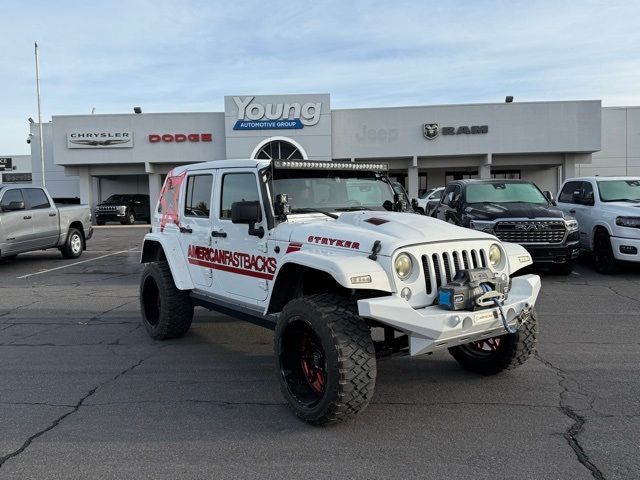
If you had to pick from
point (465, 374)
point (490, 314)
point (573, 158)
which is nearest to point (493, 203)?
point (465, 374)

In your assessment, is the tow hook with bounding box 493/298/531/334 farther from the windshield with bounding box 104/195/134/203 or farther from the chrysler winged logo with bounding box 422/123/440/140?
the windshield with bounding box 104/195/134/203

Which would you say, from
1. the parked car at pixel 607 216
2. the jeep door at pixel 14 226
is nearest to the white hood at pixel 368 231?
the parked car at pixel 607 216

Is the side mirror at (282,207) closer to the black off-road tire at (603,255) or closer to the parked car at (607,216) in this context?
the parked car at (607,216)

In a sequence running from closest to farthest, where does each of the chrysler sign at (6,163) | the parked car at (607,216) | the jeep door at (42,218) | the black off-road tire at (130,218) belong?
the parked car at (607,216) < the jeep door at (42,218) < the black off-road tire at (130,218) < the chrysler sign at (6,163)

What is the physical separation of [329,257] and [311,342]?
2.36ft

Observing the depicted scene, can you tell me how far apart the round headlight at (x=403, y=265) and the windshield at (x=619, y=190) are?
8.89 m

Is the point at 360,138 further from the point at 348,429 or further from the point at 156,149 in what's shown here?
the point at 348,429

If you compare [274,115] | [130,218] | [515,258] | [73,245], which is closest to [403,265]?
[515,258]

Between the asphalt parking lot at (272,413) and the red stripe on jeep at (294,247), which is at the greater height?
the red stripe on jeep at (294,247)

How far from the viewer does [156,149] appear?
3186cm

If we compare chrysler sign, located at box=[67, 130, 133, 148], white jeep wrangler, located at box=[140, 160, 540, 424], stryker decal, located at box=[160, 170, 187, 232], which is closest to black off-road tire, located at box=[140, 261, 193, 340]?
white jeep wrangler, located at box=[140, 160, 540, 424]

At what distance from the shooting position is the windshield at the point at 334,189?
16.6 feet

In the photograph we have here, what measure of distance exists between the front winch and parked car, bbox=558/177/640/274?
7.45 metres

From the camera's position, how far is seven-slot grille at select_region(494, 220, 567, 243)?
9938mm
